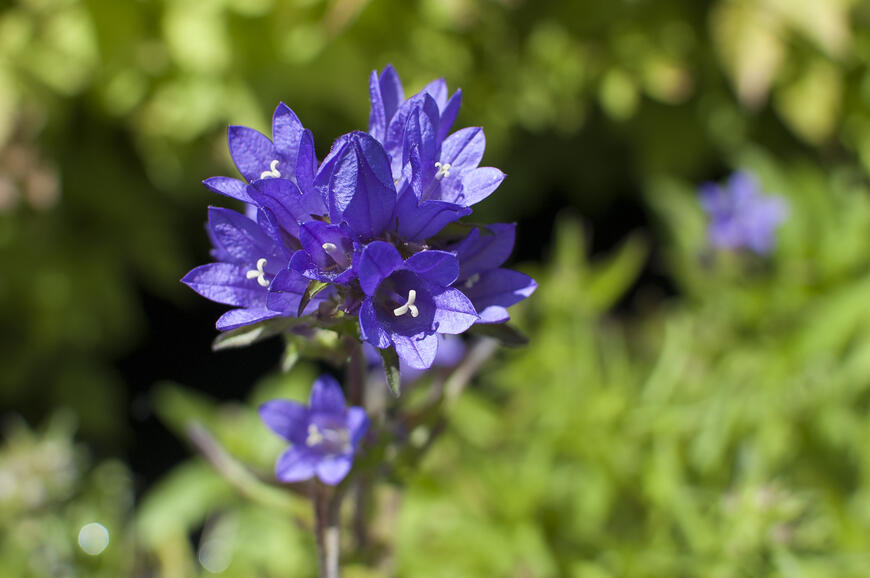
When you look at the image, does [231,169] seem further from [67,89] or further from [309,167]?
[309,167]

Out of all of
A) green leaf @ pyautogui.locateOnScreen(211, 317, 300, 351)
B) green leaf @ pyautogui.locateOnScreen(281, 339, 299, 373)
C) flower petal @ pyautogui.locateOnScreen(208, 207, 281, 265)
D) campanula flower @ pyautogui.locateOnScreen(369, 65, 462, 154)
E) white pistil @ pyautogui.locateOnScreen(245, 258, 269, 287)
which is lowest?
green leaf @ pyautogui.locateOnScreen(281, 339, 299, 373)

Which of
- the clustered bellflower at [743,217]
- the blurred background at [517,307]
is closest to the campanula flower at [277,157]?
the blurred background at [517,307]

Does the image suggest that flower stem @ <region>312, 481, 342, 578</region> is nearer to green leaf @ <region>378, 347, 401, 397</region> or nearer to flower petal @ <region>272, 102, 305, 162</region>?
green leaf @ <region>378, 347, 401, 397</region>

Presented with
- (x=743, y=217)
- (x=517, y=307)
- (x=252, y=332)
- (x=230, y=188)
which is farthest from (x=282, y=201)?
(x=743, y=217)

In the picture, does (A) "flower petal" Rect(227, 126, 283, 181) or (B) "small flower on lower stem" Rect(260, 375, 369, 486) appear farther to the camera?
(B) "small flower on lower stem" Rect(260, 375, 369, 486)

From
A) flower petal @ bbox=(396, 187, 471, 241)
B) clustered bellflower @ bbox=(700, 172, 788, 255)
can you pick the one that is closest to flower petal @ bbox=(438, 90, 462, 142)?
flower petal @ bbox=(396, 187, 471, 241)

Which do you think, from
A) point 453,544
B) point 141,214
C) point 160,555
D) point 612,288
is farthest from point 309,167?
point 141,214

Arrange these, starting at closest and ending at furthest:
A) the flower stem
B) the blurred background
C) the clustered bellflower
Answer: the flower stem
the blurred background
the clustered bellflower
